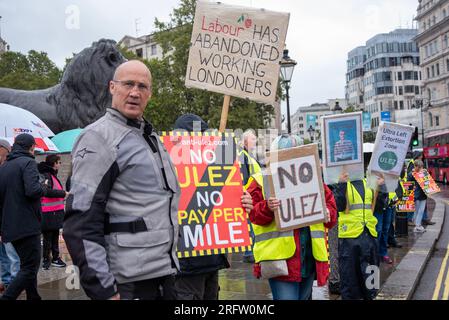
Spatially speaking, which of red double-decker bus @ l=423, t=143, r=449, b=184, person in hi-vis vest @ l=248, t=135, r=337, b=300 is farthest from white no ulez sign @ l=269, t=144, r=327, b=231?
red double-decker bus @ l=423, t=143, r=449, b=184

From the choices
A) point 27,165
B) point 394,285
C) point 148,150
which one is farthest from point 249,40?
point 394,285

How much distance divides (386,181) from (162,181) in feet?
11.7

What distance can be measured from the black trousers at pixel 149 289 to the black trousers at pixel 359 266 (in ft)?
9.42

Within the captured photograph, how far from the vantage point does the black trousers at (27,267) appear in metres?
5.38

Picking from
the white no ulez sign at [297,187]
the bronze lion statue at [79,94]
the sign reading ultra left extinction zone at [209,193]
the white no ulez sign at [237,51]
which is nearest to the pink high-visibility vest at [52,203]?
the bronze lion statue at [79,94]

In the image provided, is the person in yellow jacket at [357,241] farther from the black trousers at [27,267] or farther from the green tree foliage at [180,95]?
the green tree foliage at [180,95]

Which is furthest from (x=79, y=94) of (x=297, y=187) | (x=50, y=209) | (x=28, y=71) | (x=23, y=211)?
(x=28, y=71)

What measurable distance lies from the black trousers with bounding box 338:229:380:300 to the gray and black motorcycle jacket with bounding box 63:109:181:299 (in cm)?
297

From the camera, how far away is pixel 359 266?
16.8 feet

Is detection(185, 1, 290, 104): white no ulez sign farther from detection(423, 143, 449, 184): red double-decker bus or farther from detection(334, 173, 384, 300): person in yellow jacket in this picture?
detection(423, 143, 449, 184): red double-decker bus

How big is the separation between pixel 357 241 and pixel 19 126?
5.57 metres

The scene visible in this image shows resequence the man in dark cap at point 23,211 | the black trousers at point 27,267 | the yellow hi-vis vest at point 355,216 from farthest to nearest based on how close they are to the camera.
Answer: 1. the man in dark cap at point 23,211
2. the black trousers at point 27,267
3. the yellow hi-vis vest at point 355,216

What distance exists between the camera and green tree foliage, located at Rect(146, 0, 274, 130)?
32.5 m

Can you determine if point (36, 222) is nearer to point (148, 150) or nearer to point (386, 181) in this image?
point (148, 150)
